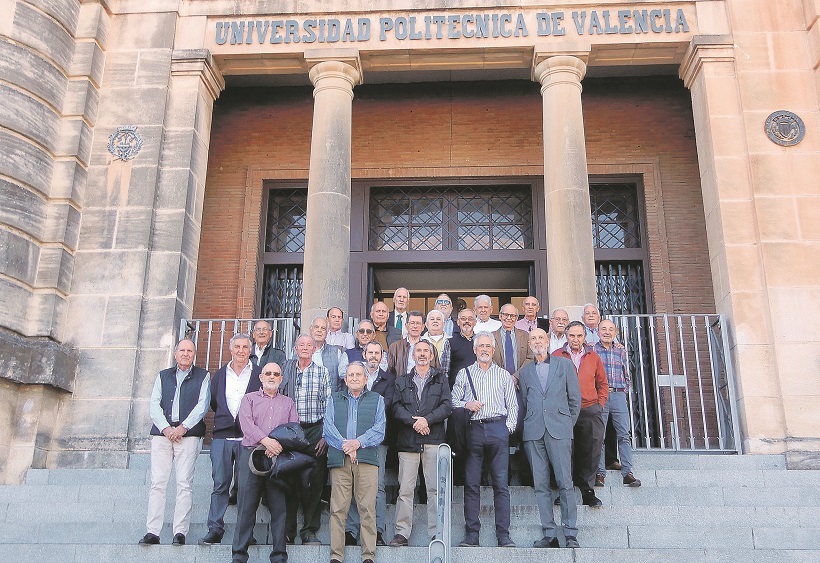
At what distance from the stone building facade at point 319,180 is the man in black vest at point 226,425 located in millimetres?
2718

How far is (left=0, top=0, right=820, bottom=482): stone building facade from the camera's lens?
9.99 m

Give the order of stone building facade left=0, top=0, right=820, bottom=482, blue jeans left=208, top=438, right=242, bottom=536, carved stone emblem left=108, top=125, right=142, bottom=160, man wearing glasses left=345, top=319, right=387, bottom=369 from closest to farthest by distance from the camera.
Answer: blue jeans left=208, top=438, right=242, bottom=536 → man wearing glasses left=345, top=319, right=387, bottom=369 → stone building facade left=0, top=0, right=820, bottom=482 → carved stone emblem left=108, top=125, right=142, bottom=160

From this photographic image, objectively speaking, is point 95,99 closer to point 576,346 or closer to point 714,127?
point 576,346

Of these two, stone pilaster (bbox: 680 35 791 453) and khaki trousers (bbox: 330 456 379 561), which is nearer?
khaki trousers (bbox: 330 456 379 561)

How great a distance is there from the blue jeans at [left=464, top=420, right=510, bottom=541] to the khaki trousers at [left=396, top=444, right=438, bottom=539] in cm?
30

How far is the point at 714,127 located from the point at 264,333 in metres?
6.55

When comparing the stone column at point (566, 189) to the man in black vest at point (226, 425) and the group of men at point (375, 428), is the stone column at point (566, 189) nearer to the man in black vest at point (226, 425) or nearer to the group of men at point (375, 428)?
the group of men at point (375, 428)

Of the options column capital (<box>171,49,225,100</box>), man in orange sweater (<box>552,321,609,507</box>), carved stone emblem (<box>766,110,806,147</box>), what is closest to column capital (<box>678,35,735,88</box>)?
Answer: carved stone emblem (<box>766,110,806,147</box>)

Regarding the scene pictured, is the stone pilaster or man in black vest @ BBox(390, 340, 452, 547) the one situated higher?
the stone pilaster

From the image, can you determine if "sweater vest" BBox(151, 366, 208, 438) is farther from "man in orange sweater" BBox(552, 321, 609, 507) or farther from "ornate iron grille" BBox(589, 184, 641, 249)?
"ornate iron grille" BBox(589, 184, 641, 249)

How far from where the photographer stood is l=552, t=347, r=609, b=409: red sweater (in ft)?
26.0

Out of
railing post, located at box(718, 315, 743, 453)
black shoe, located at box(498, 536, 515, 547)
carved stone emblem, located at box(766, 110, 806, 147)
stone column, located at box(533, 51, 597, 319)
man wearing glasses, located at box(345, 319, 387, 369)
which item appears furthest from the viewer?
carved stone emblem, located at box(766, 110, 806, 147)

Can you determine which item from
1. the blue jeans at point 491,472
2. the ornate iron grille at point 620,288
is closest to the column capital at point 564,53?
the ornate iron grille at point 620,288

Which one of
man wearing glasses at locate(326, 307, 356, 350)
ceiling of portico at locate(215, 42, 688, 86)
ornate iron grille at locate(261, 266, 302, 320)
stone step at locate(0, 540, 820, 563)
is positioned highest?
ceiling of portico at locate(215, 42, 688, 86)
